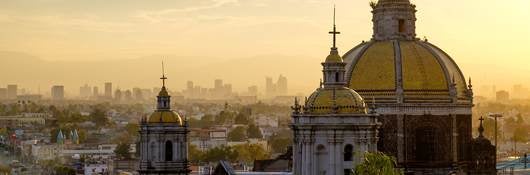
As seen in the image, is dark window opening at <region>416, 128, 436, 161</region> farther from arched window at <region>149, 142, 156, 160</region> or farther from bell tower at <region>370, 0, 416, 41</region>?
arched window at <region>149, 142, 156, 160</region>

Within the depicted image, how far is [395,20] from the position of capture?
137 feet

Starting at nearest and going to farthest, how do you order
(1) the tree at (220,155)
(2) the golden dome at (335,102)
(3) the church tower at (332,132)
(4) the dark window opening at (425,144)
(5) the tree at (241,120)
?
(3) the church tower at (332,132) → (2) the golden dome at (335,102) → (4) the dark window opening at (425,144) → (1) the tree at (220,155) → (5) the tree at (241,120)

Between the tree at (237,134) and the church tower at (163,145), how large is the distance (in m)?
91.6

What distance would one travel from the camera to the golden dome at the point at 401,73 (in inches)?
1572

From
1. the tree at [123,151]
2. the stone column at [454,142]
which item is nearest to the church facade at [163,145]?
the stone column at [454,142]

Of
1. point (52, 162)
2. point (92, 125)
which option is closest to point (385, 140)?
point (52, 162)

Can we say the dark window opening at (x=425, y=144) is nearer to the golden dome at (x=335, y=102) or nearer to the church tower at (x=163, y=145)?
the golden dome at (x=335, y=102)

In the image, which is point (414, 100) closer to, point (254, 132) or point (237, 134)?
point (237, 134)

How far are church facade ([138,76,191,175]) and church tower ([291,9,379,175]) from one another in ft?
34.3

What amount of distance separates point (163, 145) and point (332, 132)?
11479 millimetres

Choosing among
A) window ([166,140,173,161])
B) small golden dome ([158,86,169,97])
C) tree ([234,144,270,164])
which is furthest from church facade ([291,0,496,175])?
tree ([234,144,270,164])

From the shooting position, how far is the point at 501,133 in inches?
5758

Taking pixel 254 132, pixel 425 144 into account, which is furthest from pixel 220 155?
pixel 425 144

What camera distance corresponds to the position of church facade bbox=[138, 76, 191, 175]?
142 feet
